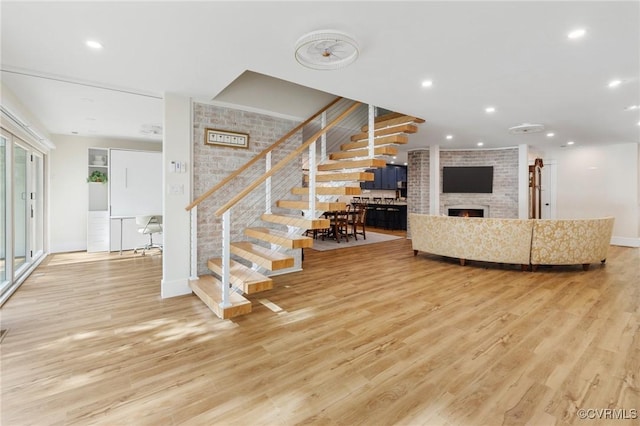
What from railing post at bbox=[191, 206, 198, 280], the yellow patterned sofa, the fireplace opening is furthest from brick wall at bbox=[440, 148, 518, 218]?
railing post at bbox=[191, 206, 198, 280]

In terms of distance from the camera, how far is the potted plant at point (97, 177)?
644cm

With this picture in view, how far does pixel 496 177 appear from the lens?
8312 millimetres

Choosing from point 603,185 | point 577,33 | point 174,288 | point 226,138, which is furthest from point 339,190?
point 603,185

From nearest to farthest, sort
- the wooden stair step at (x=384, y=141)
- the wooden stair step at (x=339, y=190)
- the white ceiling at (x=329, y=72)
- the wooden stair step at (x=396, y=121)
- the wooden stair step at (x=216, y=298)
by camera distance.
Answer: the white ceiling at (x=329, y=72) < the wooden stair step at (x=216, y=298) < the wooden stair step at (x=339, y=190) < the wooden stair step at (x=384, y=141) < the wooden stair step at (x=396, y=121)

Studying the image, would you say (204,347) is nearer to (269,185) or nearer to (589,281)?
(269,185)

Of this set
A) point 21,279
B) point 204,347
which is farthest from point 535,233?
point 21,279

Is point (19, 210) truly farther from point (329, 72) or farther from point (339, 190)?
point (329, 72)

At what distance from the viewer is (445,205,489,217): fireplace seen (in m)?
8.55

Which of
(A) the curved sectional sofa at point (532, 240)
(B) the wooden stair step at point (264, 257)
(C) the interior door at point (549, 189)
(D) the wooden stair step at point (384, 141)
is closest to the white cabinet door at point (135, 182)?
(B) the wooden stair step at point (264, 257)

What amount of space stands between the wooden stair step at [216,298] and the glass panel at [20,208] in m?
3.14

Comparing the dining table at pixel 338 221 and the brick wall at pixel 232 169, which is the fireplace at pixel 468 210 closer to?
the dining table at pixel 338 221

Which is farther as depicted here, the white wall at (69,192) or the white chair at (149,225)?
the white wall at (69,192)

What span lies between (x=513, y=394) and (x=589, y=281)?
3.65 m

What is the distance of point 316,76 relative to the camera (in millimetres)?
3158
